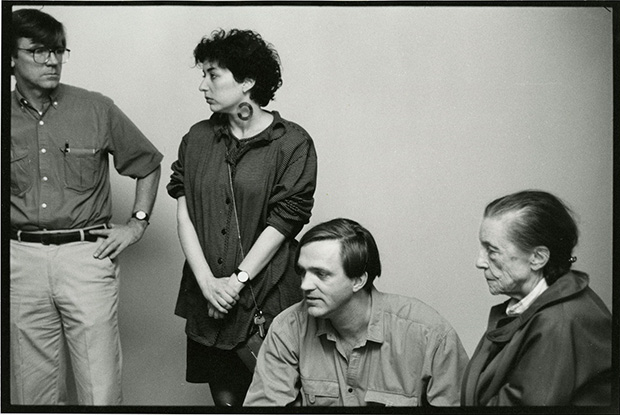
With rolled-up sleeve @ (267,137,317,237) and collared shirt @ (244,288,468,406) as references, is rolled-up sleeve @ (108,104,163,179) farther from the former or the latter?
collared shirt @ (244,288,468,406)

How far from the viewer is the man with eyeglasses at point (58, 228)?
2445 millimetres

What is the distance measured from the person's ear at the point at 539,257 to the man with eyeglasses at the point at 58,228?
1.19 meters

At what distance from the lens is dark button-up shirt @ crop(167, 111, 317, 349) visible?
242 cm

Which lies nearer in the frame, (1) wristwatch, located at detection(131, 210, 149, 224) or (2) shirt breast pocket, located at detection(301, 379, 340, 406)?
(2) shirt breast pocket, located at detection(301, 379, 340, 406)

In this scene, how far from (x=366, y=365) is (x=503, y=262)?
0.52m

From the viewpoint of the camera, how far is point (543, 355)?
2340 millimetres

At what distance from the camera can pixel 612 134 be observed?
2535 millimetres

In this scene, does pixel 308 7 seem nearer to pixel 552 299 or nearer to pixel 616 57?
→ pixel 616 57

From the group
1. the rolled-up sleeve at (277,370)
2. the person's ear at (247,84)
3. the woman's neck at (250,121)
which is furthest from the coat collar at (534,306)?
the person's ear at (247,84)

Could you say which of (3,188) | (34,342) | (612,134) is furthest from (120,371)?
(612,134)

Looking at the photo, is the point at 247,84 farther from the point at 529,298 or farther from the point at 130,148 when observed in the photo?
the point at 529,298

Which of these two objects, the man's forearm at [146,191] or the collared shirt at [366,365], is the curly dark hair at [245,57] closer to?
the man's forearm at [146,191]

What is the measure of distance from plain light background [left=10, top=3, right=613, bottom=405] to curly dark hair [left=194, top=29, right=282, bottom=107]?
0.10 feet

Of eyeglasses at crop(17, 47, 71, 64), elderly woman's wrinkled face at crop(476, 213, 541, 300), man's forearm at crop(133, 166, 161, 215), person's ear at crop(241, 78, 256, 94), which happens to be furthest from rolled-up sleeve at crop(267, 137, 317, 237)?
eyeglasses at crop(17, 47, 71, 64)
